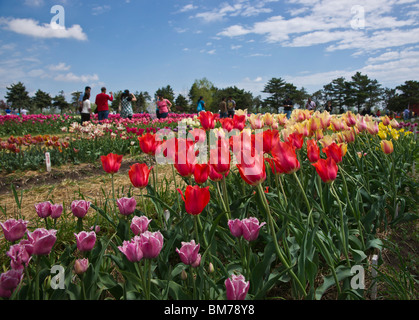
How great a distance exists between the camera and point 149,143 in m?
1.93

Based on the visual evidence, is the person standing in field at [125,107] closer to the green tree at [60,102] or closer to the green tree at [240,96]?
the green tree at [240,96]

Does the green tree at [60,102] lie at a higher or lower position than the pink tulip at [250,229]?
higher

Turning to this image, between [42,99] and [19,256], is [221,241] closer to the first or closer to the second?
[19,256]

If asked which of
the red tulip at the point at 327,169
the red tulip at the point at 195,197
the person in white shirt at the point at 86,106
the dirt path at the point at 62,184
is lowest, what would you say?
the dirt path at the point at 62,184

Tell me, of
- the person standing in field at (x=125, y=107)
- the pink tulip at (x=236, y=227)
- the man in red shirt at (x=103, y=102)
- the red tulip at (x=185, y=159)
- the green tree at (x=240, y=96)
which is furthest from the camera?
the green tree at (x=240, y=96)

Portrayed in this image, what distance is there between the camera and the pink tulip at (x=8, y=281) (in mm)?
1044

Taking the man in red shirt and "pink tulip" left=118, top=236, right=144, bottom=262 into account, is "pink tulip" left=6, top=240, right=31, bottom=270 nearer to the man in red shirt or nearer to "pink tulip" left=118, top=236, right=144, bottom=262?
"pink tulip" left=118, top=236, right=144, bottom=262

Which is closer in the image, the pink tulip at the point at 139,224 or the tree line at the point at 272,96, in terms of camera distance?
the pink tulip at the point at 139,224

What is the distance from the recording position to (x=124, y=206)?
158 cm

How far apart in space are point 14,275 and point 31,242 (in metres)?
0.14

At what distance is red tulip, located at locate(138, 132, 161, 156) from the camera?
192 centimetres

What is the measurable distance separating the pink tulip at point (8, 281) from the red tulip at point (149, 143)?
3.31 feet

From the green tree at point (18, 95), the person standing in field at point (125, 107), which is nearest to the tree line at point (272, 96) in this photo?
the green tree at point (18, 95)
